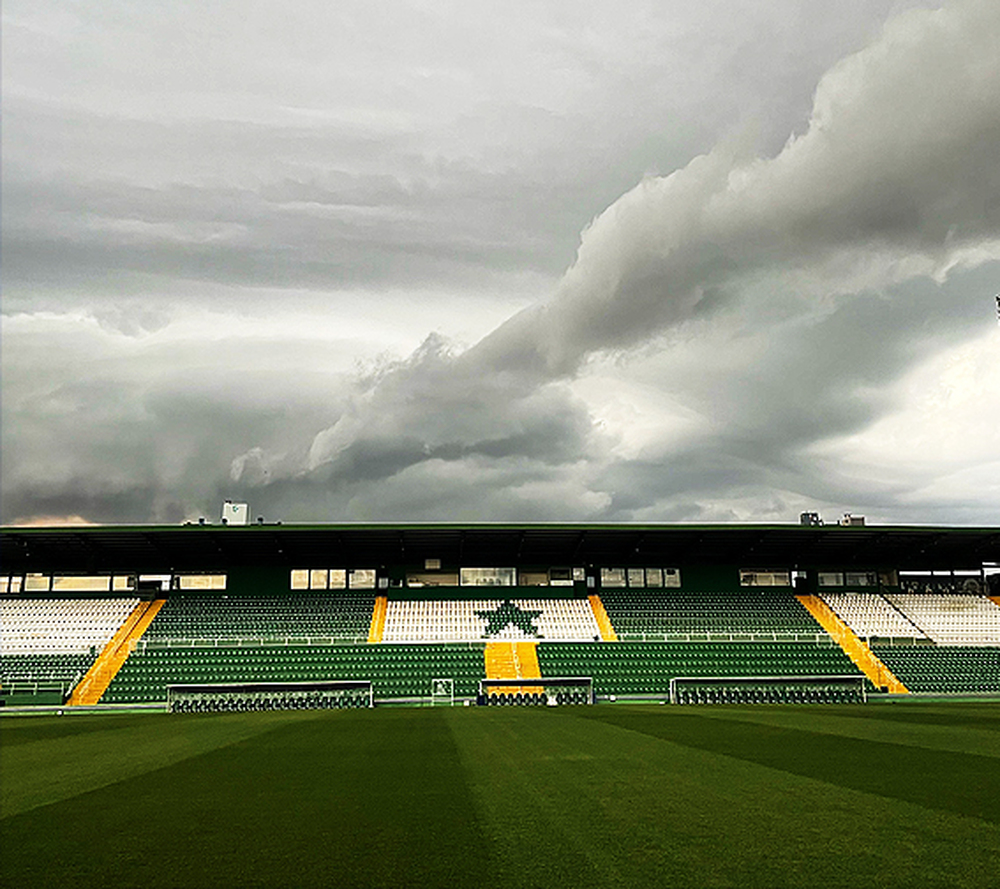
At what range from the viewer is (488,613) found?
50.2 meters

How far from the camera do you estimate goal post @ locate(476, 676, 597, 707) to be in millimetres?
35312

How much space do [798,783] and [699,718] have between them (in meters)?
13.3

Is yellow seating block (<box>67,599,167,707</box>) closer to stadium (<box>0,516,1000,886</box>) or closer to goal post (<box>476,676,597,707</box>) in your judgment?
stadium (<box>0,516,1000,886</box>)

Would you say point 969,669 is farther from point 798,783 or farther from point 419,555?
point 798,783

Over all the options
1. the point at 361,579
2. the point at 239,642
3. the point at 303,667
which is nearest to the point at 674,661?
the point at 303,667

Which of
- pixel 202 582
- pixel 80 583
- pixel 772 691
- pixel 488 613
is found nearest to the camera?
pixel 772 691

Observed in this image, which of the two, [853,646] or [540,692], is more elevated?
[853,646]

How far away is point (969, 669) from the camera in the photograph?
44094 millimetres

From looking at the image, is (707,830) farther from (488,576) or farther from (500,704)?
(488,576)

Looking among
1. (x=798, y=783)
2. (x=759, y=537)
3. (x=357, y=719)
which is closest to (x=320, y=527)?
(x=357, y=719)

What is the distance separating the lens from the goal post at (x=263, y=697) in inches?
1363

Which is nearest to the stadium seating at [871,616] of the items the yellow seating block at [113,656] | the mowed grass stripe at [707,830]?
the yellow seating block at [113,656]

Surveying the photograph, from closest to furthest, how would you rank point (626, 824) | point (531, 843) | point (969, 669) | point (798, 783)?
point (531, 843)
point (626, 824)
point (798, 783)
point (969, 669)

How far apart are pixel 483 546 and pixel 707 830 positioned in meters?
43.6
